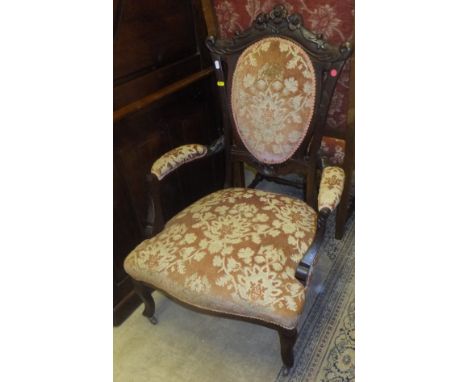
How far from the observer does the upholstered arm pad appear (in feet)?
Answer: 4.34

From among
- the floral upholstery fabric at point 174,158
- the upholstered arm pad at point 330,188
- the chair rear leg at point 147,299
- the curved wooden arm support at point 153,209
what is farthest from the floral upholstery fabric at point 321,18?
the chair rear leg at point 147,299

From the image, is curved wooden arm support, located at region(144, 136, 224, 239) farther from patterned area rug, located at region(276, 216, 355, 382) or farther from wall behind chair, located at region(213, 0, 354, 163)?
wall behind chair, located at region(213, 0, 354, 163)

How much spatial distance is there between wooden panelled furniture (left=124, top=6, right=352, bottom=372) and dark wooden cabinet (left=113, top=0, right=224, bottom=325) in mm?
197

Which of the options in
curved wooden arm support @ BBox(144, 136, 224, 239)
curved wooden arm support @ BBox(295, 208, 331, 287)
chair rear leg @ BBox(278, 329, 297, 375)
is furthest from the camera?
curved wooden arm support @ BBox(144, 136, 224, 239)

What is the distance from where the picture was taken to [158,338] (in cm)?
176

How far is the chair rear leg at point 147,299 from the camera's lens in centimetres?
165

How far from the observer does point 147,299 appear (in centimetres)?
173

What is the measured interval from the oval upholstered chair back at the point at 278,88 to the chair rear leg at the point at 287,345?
60 cm

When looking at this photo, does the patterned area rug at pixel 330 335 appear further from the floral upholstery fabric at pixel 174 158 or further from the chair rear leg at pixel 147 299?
the floral upholstery fabric at pixel 174 158

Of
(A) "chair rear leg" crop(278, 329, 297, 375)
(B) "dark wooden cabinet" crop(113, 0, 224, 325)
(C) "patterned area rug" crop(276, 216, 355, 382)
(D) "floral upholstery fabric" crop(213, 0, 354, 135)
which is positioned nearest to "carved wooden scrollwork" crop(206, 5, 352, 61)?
(D) "floral upholstery fabric" crop(213, 0, 354, 135)

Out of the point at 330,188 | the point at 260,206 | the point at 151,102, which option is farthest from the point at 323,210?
the point at 151,102

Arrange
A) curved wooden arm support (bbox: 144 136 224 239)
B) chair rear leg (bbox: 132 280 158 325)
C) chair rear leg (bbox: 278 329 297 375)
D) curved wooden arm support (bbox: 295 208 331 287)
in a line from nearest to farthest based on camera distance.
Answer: curved wooden arm support (bbox: 295 208 331 287), chair rear leg (bbox: 278 329 297 375), curved wooden arm support (bbox: 144 136 224 239), chair rear leg (bbox: 132 280 158 325)

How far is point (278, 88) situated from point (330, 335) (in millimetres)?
1115
